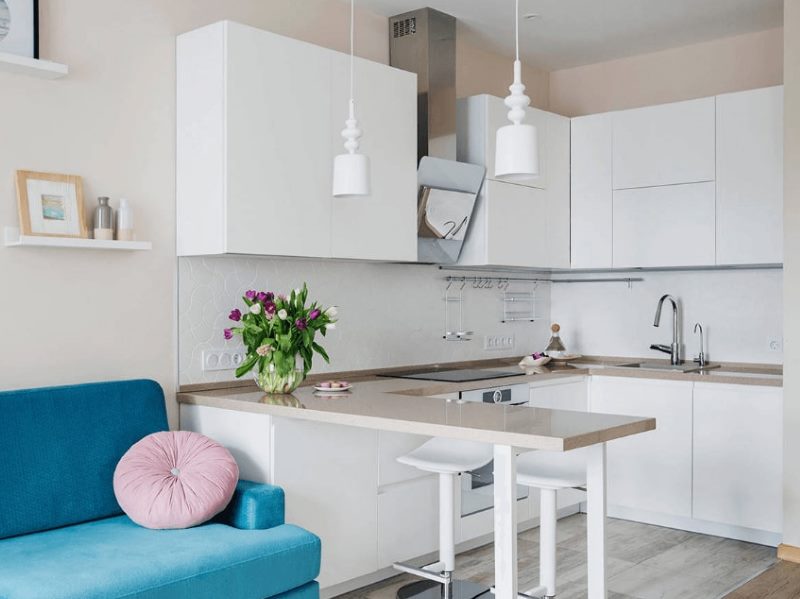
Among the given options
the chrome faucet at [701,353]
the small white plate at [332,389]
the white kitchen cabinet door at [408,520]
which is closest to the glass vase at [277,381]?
the small white plate at [332,389]

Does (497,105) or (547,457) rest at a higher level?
(497,105)

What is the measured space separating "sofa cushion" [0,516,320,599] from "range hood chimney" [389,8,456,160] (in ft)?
7.23

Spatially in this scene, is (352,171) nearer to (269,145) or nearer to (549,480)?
(269,145)

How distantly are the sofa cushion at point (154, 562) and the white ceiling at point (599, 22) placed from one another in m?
2.76

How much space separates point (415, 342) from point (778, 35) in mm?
2628

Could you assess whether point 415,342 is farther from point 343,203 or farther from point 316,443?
point 316,443

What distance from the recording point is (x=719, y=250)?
4.58m

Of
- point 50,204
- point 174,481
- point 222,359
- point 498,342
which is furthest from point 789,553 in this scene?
point 50,204

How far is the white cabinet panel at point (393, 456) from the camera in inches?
140

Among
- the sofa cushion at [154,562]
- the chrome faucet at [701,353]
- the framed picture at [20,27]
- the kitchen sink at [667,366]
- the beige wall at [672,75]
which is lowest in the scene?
the sofa cushion at [154,562]

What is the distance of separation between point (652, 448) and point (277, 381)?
2269 millimetres

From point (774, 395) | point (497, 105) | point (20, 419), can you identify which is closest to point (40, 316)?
point (20, 419)

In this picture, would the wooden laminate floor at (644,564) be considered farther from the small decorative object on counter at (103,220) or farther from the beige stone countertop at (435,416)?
the small decorative object on counter at (103,220)

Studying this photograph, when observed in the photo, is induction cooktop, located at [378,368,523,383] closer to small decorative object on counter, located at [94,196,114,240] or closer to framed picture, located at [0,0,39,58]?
small decorative object on counter, located at [94,196,114,240]
